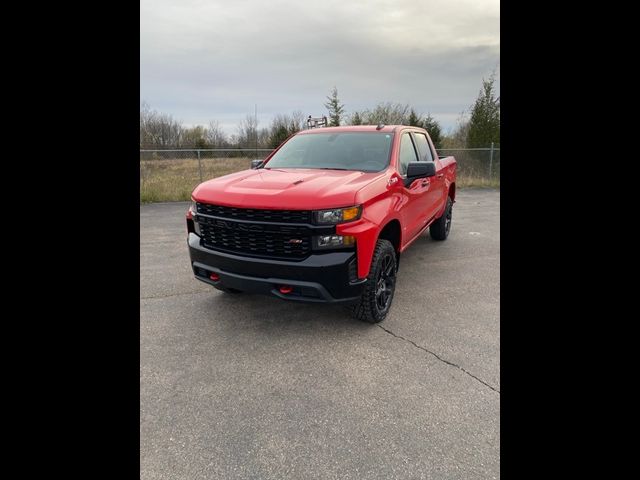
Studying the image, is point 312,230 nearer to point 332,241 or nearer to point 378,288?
point 332,241

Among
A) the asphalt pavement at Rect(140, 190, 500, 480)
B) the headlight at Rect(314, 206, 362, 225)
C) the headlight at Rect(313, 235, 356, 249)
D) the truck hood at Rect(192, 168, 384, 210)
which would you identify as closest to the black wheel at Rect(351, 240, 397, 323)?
the asphalt pavement at Rect(140, 190, 500, 480)

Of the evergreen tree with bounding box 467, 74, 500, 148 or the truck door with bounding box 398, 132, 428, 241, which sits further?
the evergreen tree with bounding box 467, 74, 500, 148

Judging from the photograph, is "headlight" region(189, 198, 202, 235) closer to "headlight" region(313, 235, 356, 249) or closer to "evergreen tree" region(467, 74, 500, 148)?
"headlight" region(313, 235, 356, 249)

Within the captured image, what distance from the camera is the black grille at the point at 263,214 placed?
2836 mm

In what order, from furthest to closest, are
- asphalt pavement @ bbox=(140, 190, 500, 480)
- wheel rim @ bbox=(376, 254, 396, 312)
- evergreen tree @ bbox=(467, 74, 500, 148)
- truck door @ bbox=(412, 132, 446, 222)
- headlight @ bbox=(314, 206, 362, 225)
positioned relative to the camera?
evergreen tree @ bbox=(467, 74, 500, 148) → truck door @ bbox=(412, 132, 446, 222) → wheel rim @ bbox=(376, 254, 396, 312) → headlight @ bbox=(314, 206, 362, 225) → asphalt pavement @ bbox=(140, 190, 500, 480)

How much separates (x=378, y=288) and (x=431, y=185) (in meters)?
2.14

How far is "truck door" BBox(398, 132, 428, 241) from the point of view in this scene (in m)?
4.00

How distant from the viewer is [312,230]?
2.84 meters

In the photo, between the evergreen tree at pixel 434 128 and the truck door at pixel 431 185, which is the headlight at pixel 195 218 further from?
the evergreen tree at pixel 434 128

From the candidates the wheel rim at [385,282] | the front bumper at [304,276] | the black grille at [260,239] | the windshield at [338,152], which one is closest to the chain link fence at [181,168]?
the windshield at [338,152]

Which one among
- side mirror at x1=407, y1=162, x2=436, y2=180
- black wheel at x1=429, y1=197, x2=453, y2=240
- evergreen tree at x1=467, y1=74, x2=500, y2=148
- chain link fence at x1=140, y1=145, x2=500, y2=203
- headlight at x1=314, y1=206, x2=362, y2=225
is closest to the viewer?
headlight at x1=314, y1=206, x2=362, y2=225

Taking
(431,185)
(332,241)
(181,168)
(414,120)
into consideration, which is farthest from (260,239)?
(414,120)
